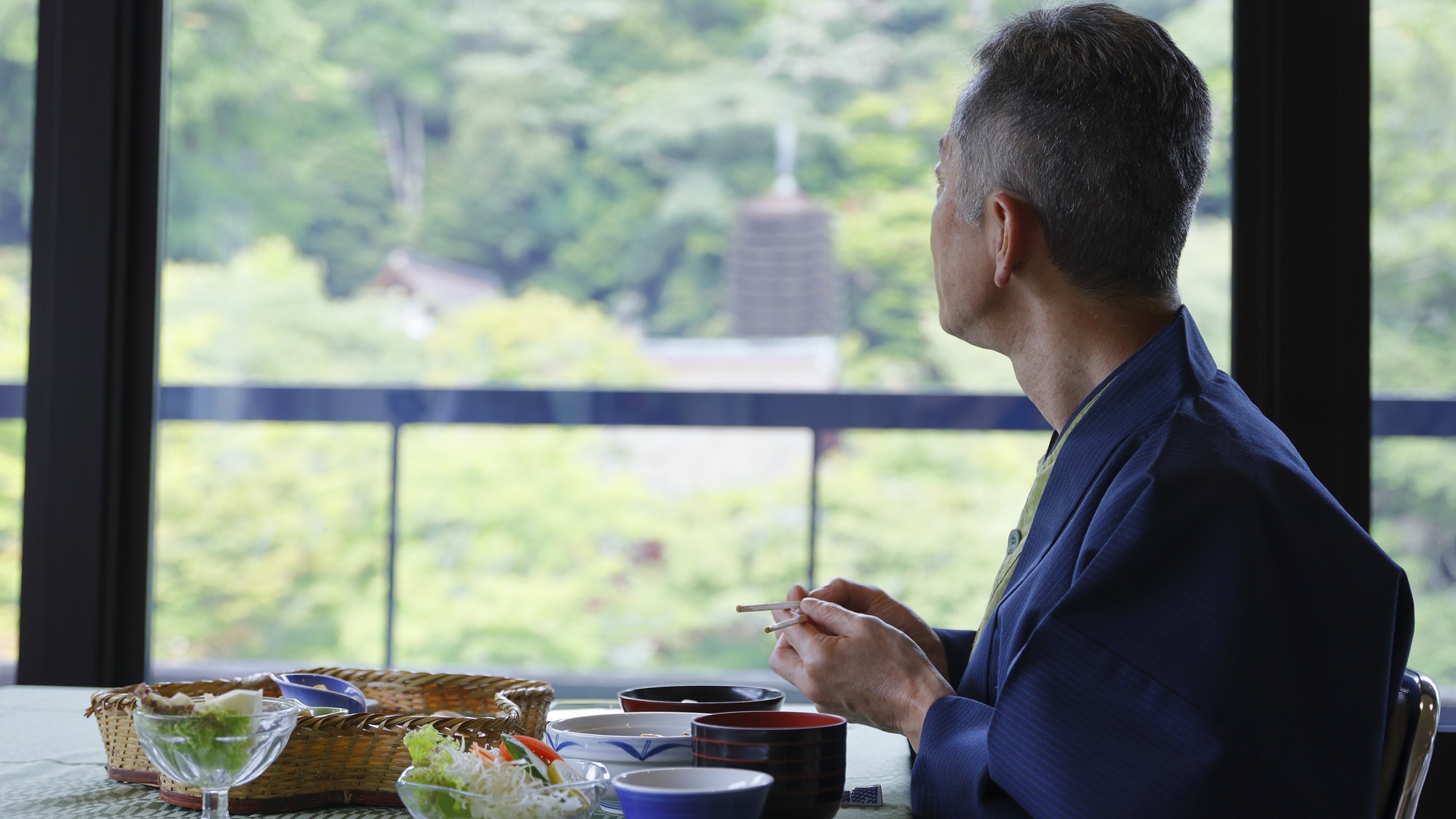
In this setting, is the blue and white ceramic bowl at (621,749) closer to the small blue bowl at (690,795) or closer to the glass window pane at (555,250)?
the small blue bowl at (690,795)

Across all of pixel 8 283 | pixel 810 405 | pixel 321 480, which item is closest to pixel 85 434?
pixel 8 283

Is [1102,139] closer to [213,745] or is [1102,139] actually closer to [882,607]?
[882,607]

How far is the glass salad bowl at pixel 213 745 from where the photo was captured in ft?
2.70

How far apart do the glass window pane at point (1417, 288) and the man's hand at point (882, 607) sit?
128 cm

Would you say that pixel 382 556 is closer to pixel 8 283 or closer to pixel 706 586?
pixel 706 586

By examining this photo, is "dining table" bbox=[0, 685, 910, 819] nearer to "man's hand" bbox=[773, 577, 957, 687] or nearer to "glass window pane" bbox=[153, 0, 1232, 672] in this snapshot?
"man's hand" bbox=[773, 577, 957, 687]

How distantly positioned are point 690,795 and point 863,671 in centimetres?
36

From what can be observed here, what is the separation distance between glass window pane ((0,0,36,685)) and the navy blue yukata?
2249mm

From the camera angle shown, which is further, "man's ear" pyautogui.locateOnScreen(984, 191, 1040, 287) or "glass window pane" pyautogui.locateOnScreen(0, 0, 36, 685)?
"glass window pane" pyautogui.locateOnScreen(0, 0, 36, 685)

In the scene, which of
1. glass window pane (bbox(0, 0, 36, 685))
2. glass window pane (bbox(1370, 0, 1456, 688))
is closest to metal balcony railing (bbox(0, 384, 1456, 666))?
glass window pane (bbox(0, 0, 36, 685))

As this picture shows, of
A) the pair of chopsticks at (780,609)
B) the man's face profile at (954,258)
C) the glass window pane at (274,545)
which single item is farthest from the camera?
the glass window pane at (274,545)

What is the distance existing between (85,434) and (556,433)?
1.07m

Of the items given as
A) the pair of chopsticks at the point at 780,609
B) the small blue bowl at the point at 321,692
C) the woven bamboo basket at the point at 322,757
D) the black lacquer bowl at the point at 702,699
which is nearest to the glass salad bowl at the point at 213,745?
the woven bamboo basket at the point at 322,757

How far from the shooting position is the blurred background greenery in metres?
2.91
